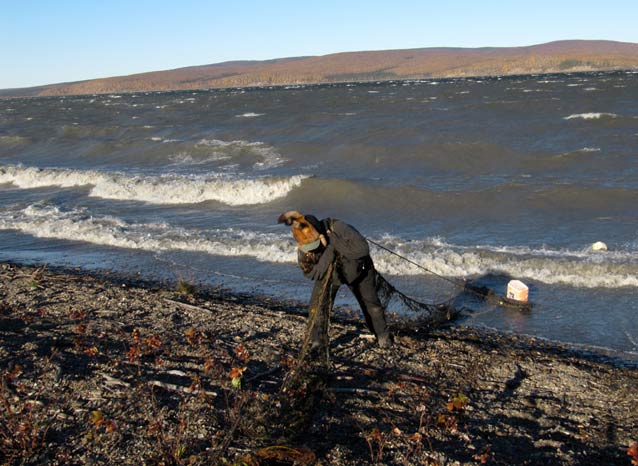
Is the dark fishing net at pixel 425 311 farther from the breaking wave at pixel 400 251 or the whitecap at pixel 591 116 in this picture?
the whitecap at pixel 591 116

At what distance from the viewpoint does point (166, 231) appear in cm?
1388

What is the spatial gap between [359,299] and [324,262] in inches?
38.0

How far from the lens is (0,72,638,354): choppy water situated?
982 cm

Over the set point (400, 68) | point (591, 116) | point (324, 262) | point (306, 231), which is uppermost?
point (400, 68)

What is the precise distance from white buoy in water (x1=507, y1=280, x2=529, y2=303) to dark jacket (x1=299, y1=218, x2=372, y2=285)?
346 centimetres

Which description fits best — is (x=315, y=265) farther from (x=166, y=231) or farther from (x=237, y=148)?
(x=237, y=148)

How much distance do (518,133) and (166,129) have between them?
71.5 feet

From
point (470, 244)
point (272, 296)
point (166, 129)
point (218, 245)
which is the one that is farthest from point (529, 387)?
point (166, 129)

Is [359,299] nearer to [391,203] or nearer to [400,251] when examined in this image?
[400,251]

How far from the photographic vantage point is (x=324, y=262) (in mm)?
5617

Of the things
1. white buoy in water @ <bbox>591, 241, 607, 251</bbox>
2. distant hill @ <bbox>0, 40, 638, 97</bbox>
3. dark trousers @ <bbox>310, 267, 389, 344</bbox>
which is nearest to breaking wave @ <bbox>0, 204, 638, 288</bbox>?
white buoy in water @ <bbox>591, 241, 607, 251</bbox>

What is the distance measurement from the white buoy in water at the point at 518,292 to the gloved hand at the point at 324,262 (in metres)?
3.85

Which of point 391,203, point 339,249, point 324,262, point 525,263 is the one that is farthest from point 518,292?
point 391,203

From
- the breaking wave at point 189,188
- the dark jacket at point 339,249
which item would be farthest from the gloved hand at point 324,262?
the breaking wave at point 189,188
